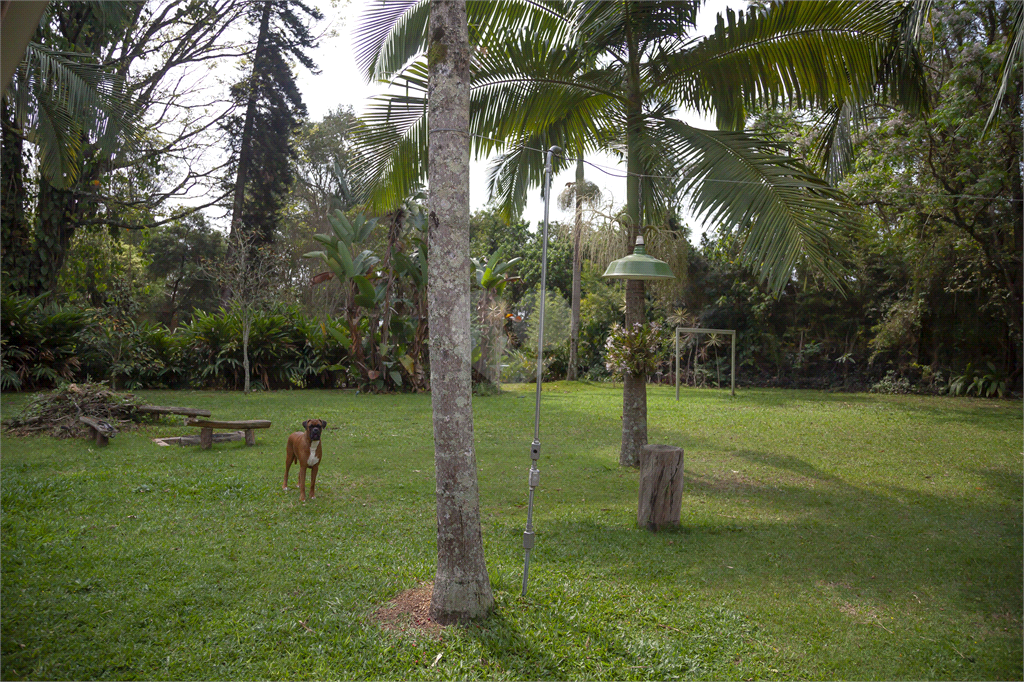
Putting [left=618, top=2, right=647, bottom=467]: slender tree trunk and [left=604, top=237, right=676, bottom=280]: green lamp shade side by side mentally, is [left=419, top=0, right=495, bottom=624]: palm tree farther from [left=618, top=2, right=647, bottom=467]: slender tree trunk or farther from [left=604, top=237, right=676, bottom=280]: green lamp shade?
[left=618, top=2, right=647, bottom=467]: slender tree trunk

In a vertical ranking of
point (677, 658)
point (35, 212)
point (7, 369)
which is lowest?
point (677, 658)

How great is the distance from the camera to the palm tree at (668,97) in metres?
6.40

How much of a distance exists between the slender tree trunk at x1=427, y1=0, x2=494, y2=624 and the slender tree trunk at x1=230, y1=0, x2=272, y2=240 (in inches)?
709

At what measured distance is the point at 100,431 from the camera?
8.40 meters

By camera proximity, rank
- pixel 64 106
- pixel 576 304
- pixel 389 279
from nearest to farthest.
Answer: pixel 64 106, pixel 389 279, pixel 576 304

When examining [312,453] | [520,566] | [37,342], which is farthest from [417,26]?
[37,342]

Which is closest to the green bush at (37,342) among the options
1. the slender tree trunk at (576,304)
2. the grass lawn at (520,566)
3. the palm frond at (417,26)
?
the grass lawn at (520,566)

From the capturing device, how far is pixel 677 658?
3475 millimetres

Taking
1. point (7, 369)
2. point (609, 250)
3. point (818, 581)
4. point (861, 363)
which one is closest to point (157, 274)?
point (7, 369)

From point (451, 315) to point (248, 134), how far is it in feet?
65.5

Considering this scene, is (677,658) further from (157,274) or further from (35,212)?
(157,274)

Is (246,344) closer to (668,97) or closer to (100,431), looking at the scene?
(100,431)

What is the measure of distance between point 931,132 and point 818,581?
9.84 meters

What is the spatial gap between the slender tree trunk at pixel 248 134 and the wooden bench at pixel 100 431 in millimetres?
12314
